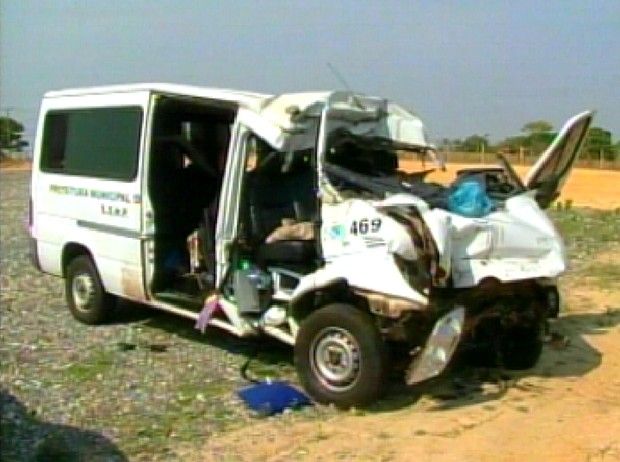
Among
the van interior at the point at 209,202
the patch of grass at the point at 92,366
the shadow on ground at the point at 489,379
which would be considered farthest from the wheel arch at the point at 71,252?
the shadow on ground at the point at 489,379

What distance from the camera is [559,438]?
6.46m

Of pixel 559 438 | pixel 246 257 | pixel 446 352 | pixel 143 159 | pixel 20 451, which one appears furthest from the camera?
pixel 143 159

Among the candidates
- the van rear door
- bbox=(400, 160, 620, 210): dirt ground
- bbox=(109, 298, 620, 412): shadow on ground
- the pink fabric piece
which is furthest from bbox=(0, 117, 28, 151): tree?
the van rear door

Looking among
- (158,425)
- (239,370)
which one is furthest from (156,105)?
(158,425)

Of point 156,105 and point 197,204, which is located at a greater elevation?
point 156,105

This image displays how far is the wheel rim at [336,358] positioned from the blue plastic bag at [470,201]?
49.2 inches

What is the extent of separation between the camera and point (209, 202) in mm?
9383

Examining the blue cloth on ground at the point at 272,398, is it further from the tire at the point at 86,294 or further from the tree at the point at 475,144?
the tree at the point at 475,144

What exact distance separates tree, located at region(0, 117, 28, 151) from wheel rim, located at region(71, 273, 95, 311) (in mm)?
29760

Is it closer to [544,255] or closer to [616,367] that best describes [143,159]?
[544,255]

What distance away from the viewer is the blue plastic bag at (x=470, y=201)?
7275 millimetres

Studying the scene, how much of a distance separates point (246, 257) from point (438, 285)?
1.95 m

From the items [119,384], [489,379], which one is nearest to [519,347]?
[489,379]

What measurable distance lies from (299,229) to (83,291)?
3.02 meters
